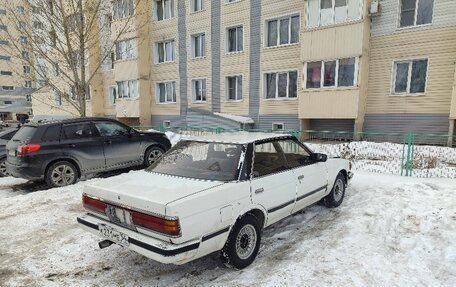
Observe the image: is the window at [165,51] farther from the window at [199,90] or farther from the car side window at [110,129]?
the car side window at [110,129]

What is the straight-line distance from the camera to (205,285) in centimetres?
333

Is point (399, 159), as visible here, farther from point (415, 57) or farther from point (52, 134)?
point (52, 134)

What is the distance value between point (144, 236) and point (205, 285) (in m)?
0.89

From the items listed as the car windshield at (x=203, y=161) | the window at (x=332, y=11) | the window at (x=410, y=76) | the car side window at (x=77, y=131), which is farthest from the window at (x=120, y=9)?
the car windshield at (x=203, y=161)

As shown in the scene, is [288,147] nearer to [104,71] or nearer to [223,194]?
[223,194]

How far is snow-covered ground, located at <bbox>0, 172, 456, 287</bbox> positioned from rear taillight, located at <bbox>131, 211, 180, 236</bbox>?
802mm

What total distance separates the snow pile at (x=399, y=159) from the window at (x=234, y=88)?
9.61 m

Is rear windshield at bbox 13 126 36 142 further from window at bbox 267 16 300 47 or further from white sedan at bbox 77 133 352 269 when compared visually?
window at bbox 267 16 300 47

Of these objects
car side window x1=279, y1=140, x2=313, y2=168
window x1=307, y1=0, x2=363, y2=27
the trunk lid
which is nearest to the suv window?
the trunk lid

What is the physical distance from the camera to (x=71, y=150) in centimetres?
738

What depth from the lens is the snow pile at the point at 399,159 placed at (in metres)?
7.44

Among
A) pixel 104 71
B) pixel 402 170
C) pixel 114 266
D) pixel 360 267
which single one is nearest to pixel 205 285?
pixel 114 266

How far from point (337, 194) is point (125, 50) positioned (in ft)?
64.6

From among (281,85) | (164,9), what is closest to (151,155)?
(281,85)
